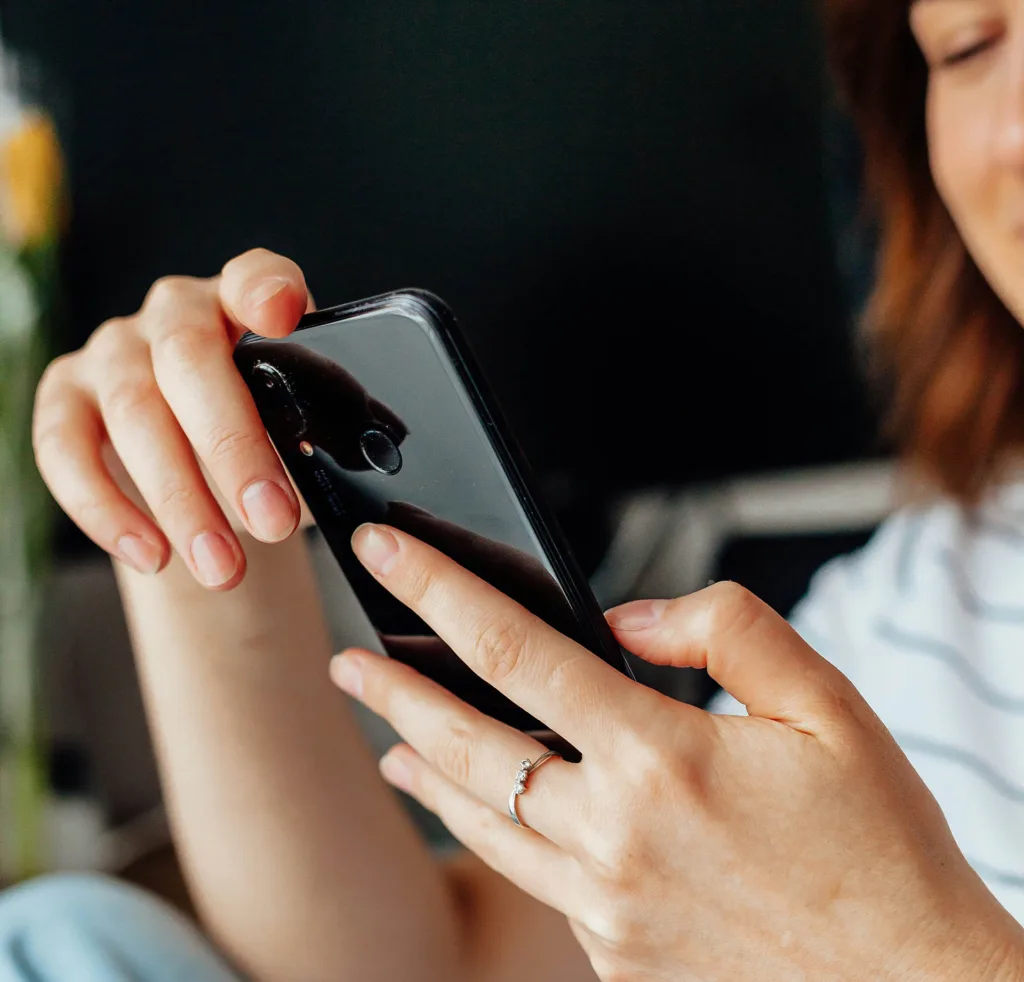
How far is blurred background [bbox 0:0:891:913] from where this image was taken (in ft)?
2.38

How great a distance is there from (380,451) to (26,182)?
46 centimetres

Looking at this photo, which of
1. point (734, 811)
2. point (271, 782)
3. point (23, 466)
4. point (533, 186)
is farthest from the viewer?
point (533, 186)

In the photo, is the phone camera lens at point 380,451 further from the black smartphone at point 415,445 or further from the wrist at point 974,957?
the wrist at point 974,957

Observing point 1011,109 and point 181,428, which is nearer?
point 181,428

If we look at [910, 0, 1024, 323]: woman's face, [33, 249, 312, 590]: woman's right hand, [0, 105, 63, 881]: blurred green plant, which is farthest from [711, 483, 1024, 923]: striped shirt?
[0, 105, 63, 881]: blurred green plant

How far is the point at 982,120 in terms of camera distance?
0.56 metres

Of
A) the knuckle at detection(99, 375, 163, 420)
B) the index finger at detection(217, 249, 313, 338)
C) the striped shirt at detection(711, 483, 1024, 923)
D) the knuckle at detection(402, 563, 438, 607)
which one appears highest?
the index finger at detection(217, 249, 313, 338)

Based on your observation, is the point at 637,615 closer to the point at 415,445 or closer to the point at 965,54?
the point at 415,445

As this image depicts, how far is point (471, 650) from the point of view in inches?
12.5

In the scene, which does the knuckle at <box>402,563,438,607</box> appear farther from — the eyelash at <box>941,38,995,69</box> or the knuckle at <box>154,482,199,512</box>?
the eyelash at <box>941,38,995,69</box>

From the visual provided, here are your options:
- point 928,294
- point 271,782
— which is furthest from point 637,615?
point 928,294

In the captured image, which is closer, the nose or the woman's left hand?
the woman's left hand

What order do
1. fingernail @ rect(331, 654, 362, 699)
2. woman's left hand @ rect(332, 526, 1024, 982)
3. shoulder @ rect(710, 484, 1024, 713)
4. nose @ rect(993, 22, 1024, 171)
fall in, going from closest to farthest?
1. woman's left hand @ rect(332, 526, 1024, 982)
2. fingernail @ rect(331, 654, 362, 699)
3. nose @ rect(993, 22, 1024, 171)
4. shoulder @ rect(710, 484, 1024, 713)

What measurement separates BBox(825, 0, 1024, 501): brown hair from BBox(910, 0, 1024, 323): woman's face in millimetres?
82
